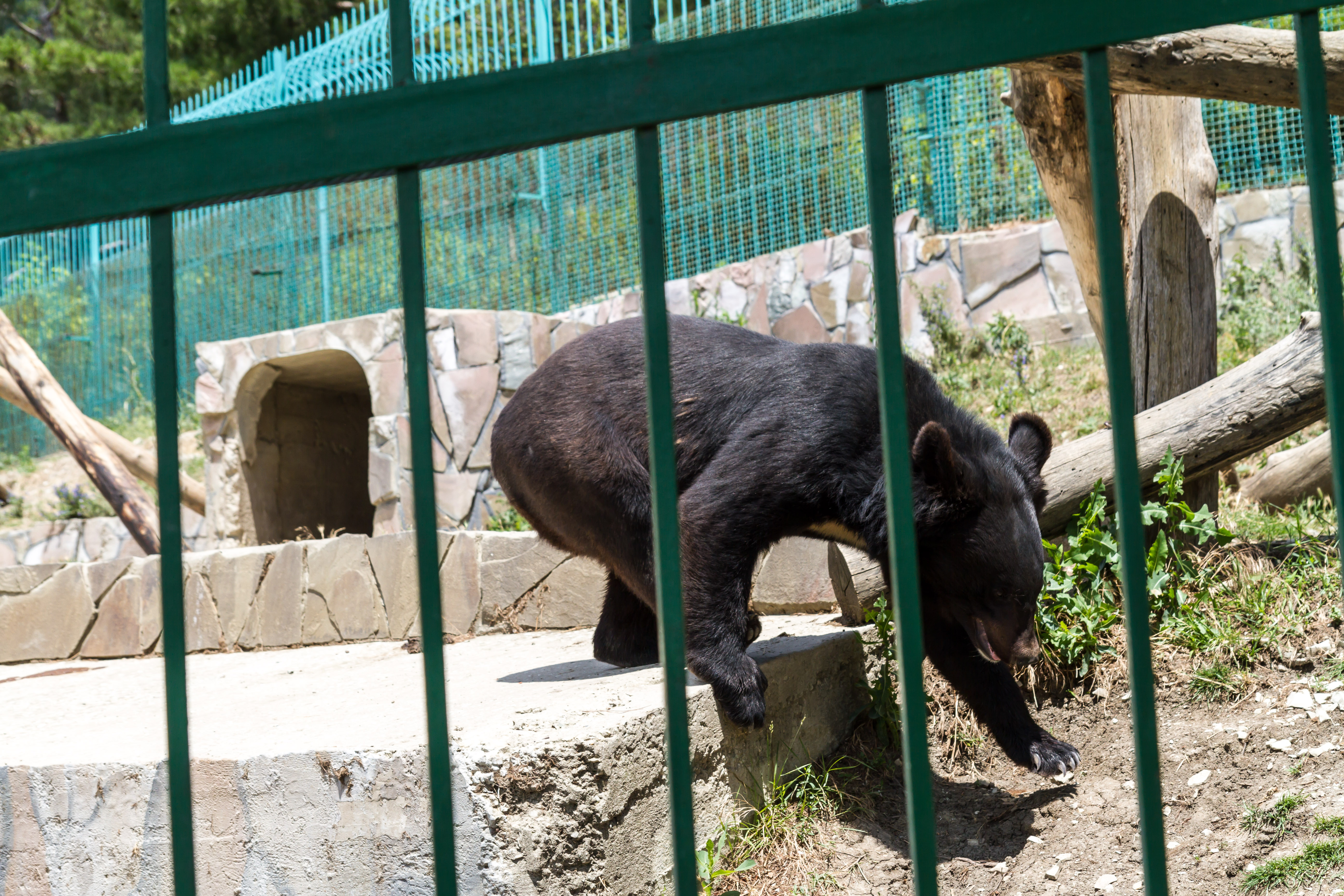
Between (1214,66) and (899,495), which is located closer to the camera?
(899,495)

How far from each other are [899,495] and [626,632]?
2970 millimetres

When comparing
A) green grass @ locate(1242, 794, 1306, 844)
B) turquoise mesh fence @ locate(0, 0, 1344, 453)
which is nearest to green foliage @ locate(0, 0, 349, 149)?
turquoise mesh fence @ locate(0, 0, 1344, 453)

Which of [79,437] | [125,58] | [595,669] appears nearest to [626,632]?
[595,669]

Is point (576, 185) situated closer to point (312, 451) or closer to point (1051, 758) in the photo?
point (312, 451)

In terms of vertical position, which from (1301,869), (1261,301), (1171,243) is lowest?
(1301,869)

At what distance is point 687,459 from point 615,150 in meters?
7.28

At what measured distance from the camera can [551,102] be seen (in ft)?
3.56

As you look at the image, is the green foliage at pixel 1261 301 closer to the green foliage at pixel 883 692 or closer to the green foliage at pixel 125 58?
the green foliage at pixel 883 692

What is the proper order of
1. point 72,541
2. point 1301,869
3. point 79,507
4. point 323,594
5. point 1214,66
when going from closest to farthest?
point 1301,869 < point 1214,66 < point 323,594 < point 72,541 < point 79,507

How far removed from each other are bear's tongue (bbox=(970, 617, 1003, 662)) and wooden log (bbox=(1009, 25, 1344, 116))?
177 cm

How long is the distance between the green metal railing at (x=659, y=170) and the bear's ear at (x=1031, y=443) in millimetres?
2731

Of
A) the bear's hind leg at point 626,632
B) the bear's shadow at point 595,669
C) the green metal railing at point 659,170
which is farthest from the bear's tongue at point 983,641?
the green metal railing at point 659,170

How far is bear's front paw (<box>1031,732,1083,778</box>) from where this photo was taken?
360cm

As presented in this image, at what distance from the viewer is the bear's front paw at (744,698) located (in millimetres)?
3250
